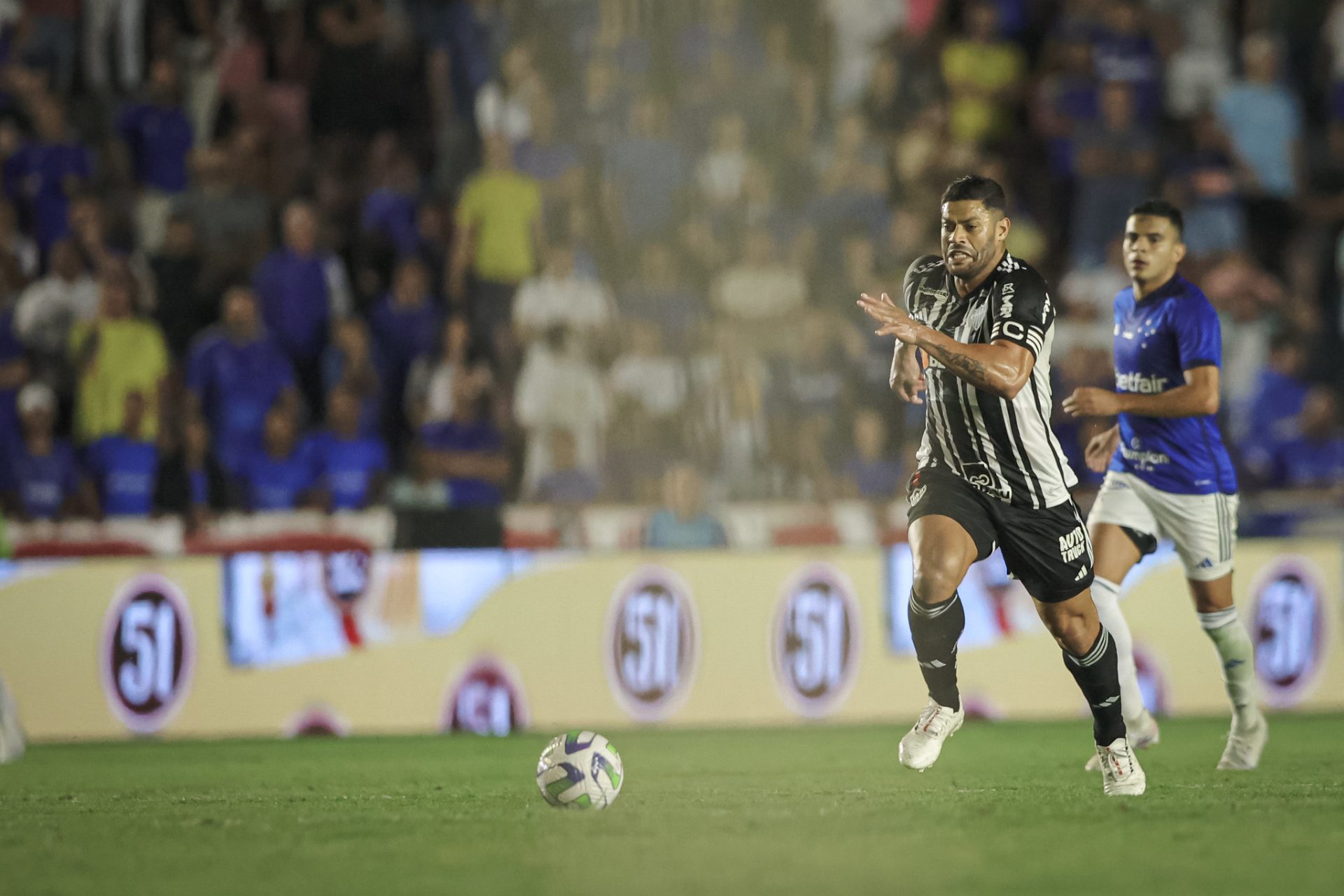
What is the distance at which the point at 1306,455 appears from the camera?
12578mm

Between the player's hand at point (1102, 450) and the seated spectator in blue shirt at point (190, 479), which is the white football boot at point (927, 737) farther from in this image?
the seated spectator in blue shirt at point (190, 479)

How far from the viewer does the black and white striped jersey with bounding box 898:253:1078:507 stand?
234 inches

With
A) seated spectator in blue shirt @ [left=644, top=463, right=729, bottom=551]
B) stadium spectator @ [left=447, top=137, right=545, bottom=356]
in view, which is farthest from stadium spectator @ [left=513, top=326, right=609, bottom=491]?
seated spectator in blue shirt @ [left=644, top=463, right=729, bottom=551]

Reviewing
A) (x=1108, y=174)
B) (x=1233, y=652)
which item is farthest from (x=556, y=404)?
(x=1233, y=652)

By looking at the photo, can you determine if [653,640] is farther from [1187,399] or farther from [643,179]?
[643,179]

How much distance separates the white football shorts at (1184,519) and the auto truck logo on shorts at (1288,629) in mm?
3434

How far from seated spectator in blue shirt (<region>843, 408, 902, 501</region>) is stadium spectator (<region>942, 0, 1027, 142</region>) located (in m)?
3.61

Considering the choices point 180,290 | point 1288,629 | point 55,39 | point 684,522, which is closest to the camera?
point 1288,629

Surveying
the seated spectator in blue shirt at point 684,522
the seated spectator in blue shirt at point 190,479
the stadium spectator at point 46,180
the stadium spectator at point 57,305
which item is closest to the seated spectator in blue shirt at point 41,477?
the seated spectator in blue shirt at point 190,479

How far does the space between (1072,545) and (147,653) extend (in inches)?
244

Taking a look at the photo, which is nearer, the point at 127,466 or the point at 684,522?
the point at 684,522

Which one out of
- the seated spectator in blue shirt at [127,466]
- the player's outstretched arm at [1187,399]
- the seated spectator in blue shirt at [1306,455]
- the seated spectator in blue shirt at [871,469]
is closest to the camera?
the player's outstretched arm at [1187,399]

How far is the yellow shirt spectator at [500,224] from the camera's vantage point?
1324 centimetres

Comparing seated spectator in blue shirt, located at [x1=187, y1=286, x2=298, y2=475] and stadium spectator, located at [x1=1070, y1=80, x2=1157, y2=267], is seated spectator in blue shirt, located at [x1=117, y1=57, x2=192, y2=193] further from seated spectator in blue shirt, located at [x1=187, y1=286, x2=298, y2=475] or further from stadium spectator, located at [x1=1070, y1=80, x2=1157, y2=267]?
→ stadium spectator, located at [x1=1070, y1=80, x2=1157, y2=267]
